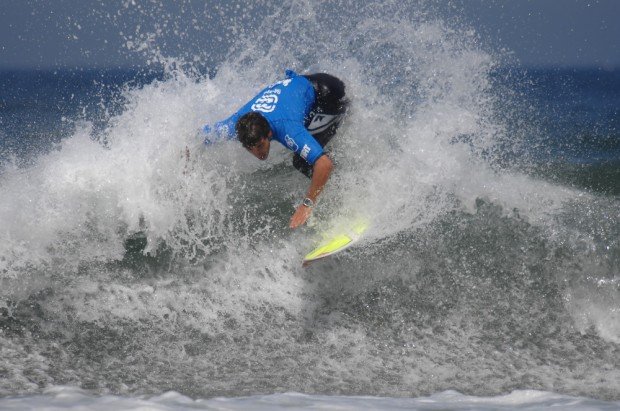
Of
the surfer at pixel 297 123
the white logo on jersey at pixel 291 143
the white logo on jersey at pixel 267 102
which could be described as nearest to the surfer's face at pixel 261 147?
the surfer at pixel 297 123

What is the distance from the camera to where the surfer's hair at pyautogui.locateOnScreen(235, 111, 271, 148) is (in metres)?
4.98

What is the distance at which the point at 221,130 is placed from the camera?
5.73 metres

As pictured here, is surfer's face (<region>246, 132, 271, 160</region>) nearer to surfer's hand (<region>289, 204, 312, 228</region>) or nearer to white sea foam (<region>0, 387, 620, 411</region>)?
surfer's hand (<region>289, 204, 312, 228</region>)

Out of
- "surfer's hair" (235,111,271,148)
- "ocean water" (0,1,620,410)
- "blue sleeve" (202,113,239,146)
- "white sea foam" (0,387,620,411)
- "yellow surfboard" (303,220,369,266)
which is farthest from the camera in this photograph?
"blue sleeve" (202,113,239,146)

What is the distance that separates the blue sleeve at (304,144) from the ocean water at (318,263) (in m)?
1.05

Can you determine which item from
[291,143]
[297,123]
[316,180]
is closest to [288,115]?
[297,123]

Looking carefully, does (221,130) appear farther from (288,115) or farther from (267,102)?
(288,115)

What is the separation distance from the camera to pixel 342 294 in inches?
213

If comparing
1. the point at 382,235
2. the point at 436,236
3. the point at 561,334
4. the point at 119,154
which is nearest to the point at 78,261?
the point at 119,154

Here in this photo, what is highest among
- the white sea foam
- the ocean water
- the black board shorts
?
the black board shorts

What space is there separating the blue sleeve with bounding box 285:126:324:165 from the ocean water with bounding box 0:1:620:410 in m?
1.05

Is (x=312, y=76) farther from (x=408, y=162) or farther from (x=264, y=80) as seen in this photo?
(x=264, y=80)

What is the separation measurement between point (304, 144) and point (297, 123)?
22 cm

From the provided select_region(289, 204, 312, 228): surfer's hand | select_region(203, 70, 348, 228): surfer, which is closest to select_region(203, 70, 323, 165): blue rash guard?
select_region(203, 70, 348, 228): surfer
